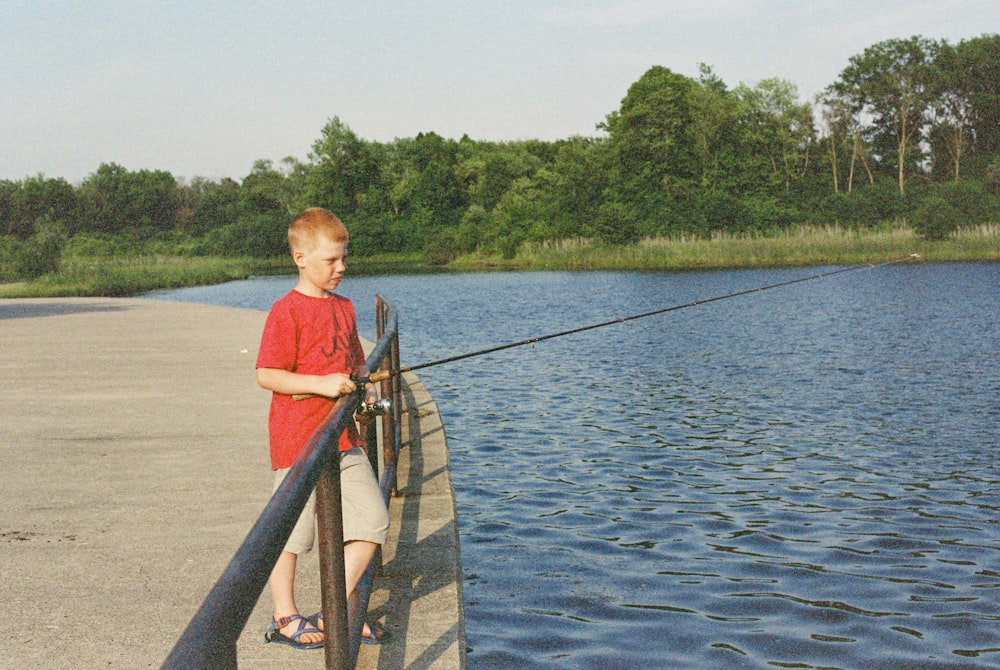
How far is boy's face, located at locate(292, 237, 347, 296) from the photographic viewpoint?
368cm

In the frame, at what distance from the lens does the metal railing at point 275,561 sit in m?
1.48

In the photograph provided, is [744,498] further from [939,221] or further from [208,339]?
[939,221]

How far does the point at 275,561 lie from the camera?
6.25 ft

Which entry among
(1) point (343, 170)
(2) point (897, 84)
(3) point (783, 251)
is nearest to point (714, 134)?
(2) point (897, 84)

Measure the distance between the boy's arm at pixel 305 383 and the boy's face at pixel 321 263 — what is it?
1.06 ft

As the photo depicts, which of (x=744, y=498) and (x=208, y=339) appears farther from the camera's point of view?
(x=208, y=339)

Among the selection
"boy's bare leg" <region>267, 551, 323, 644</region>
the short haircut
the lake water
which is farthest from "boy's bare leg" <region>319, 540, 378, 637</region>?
the lake water

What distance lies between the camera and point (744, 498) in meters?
8.82

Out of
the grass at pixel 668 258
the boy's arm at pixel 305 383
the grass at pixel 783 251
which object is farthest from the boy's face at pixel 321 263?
the grass at pixel 783 251

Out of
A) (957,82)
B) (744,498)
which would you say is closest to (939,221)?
(957,82)

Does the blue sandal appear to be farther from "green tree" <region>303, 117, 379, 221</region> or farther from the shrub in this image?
"green tree" <region>303, 117, 379, 221</region>

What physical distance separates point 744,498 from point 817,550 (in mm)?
1470

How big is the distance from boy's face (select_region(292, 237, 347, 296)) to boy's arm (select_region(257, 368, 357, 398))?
32cm

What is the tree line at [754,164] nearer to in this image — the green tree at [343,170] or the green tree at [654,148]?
the green tree at [654,148]
